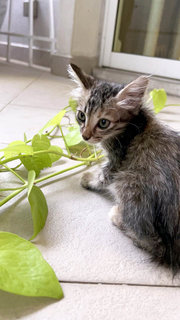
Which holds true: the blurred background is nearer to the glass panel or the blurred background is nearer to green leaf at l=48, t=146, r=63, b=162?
the glass panel

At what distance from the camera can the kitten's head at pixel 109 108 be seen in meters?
0.91

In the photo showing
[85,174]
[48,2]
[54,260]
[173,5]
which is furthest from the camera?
[48,2]

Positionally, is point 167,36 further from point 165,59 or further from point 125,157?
point 125,157

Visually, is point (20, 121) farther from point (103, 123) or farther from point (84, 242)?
point (84, 242)

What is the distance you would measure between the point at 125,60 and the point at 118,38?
0.82ft

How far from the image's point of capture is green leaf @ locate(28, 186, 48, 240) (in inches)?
28.2

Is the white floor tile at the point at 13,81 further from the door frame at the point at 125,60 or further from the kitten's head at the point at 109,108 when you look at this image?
the kitten's head at the point at 109,108

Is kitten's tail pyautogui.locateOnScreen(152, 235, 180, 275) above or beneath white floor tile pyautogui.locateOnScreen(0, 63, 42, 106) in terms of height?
above

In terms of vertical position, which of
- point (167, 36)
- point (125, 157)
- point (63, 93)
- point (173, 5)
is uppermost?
point (173, 5)

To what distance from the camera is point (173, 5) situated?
2760 mm

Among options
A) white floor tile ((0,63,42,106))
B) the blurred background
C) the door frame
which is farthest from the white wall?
the door frame

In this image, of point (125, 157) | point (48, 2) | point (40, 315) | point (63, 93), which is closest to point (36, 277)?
point (40, 315)

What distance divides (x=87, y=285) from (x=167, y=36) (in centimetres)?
280

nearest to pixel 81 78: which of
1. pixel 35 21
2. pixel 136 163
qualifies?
pixel 136 163
